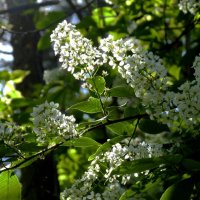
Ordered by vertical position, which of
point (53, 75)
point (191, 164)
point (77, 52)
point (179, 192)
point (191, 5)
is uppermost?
point (191, 5)

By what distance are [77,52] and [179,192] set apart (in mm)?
642

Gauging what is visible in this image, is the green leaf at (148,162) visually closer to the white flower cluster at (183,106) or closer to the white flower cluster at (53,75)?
the white flower cluster at (183,106)

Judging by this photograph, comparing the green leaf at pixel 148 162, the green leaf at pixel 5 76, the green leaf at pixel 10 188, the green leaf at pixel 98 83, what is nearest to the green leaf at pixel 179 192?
the green leaf at pixel 148 162

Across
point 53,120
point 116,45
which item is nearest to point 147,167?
point 53,120

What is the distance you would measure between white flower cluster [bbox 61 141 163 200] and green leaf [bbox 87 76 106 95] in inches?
9.7

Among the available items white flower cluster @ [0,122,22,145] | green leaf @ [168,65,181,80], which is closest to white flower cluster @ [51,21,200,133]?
white flower cluster @ [0,122,22,145]

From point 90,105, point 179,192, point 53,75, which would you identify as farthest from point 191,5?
point 53,75

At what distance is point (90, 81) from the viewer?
1.71 meters

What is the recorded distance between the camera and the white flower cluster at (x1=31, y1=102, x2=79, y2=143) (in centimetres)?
166

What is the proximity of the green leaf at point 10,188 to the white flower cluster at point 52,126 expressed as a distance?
0.70ft

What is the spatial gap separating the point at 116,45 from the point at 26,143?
52 centimetres

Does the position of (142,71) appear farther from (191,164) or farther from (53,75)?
(53,75)

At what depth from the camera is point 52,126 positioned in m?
1.67

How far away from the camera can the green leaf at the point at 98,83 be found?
1698mm
